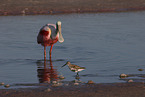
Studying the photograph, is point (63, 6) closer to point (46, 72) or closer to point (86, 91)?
point (46, 72)

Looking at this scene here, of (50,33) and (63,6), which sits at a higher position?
(63,6)

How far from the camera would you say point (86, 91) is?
25.1 feet

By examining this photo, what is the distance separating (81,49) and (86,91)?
20.0ft

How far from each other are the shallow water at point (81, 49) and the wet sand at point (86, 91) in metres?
0.83

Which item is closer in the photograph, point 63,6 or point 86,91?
point 86,91

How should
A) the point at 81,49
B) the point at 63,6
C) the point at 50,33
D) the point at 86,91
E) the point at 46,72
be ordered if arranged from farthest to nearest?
the point at 63,6 < the point at 81,49 < the point at 50,33 < the point at 46,72 < the point at 86,91

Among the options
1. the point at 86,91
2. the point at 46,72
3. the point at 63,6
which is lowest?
the point at 46,72

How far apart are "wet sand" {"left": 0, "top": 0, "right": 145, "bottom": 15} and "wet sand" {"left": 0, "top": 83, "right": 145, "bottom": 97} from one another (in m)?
18.3

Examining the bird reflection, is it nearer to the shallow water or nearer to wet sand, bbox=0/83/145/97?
the shallow water

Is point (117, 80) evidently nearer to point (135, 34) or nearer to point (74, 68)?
point (74, 68)

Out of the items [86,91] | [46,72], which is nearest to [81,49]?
[46,72]

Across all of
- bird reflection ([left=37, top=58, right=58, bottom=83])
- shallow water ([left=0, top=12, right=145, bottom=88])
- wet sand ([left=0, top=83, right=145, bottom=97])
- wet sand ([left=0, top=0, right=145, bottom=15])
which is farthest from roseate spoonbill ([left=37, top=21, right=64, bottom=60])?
wet sand ([left=0, top=0, right=145, bottom=15])

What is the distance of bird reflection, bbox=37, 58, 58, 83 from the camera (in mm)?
9398

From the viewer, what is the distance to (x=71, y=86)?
8180 millimetres
